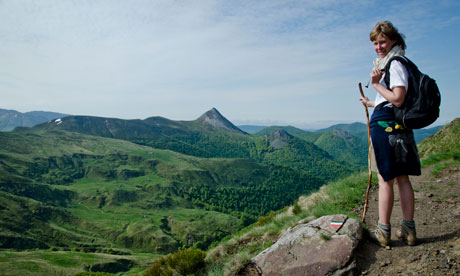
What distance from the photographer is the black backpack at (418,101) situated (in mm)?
4477

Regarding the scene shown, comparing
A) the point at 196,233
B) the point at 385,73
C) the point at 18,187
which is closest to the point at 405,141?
the point at 385,73

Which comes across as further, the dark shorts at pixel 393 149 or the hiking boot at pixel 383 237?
the hiking boot at pixel 383 237

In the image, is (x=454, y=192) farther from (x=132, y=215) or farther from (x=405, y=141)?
(x=132, y=215)

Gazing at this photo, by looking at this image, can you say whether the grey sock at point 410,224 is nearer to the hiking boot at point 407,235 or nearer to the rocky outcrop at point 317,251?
the hiking boot at point 407,235

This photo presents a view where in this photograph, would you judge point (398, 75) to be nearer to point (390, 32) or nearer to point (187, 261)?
point (390, 32)

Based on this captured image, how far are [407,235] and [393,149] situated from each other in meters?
1.71

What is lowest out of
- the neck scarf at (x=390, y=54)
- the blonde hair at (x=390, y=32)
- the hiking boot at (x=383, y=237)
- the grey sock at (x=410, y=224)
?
the hiking boot at (x=383, y=237)

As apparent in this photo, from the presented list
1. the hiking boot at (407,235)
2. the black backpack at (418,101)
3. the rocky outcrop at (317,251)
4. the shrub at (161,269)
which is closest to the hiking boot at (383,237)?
the hiking boot at (407,235)

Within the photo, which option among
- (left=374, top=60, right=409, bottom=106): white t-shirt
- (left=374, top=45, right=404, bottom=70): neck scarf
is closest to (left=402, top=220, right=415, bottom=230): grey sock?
(left=374, top=60, right=409, bottom=106): white t-shirt

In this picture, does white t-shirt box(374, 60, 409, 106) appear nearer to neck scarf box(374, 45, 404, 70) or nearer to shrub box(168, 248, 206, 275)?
neck scarf box(374, 45, 404, 70)

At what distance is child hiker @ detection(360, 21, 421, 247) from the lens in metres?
4.86

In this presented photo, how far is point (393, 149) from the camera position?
4992 mm

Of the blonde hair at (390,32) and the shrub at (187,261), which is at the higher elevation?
the blonde hair at (390,32)

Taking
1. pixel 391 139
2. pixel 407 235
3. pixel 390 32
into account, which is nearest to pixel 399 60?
pixel 390 32
